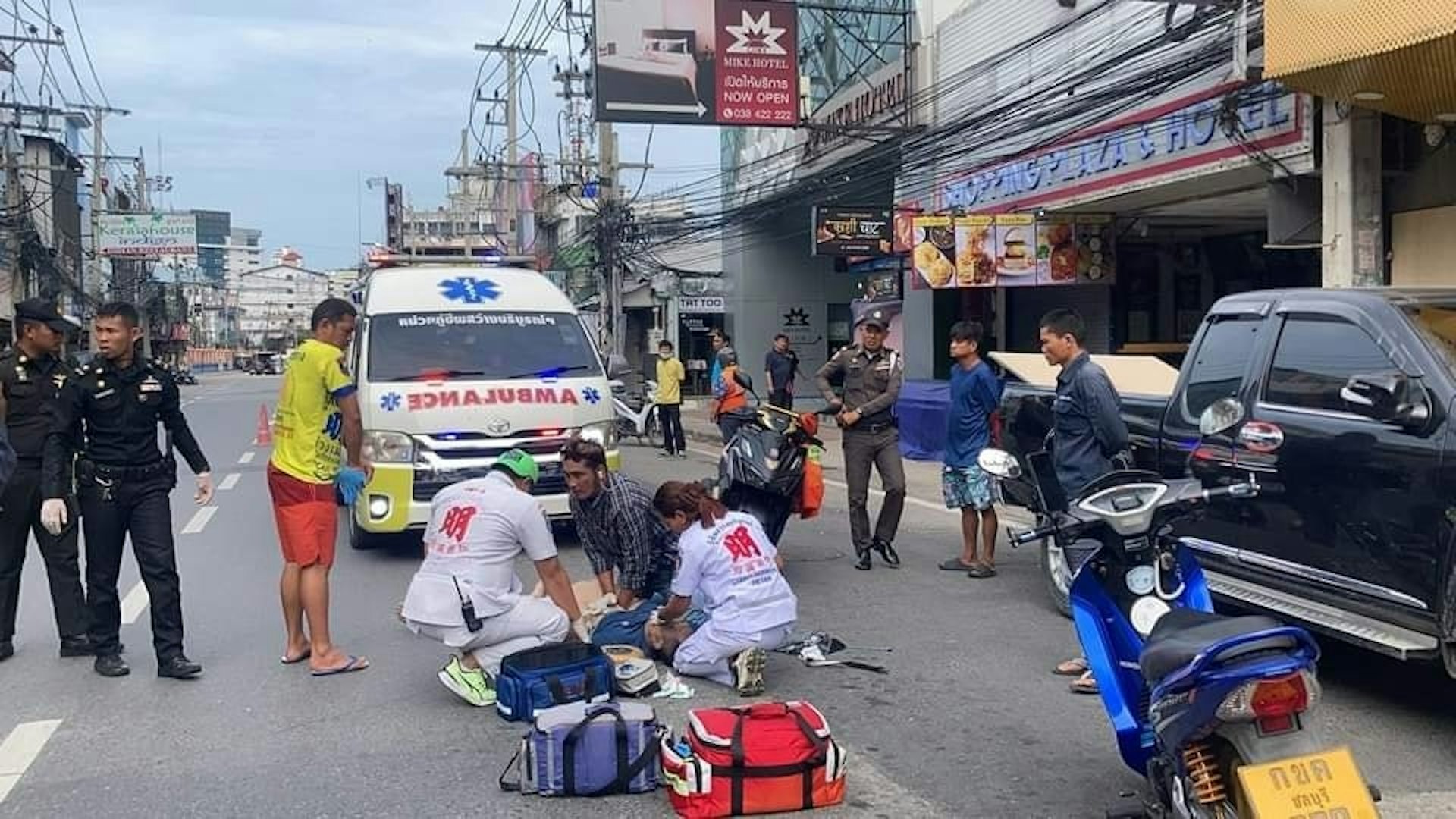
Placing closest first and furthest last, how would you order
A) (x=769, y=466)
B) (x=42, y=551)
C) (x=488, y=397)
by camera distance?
(x=42, y=551), (x=769, y=466), (x=488, y=397)

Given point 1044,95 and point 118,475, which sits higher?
point 1044,95

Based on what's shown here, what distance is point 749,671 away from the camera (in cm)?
586

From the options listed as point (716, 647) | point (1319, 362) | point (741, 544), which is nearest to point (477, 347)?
point (741, 544)

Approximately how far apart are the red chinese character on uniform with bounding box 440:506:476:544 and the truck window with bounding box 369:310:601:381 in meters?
3.93

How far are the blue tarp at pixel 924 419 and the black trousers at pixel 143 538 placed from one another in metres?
11.4

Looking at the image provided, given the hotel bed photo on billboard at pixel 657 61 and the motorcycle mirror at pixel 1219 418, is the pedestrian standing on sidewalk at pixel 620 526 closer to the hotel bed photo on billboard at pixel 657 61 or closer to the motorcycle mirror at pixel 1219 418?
the motorcycle mirror at pixel 1219 418

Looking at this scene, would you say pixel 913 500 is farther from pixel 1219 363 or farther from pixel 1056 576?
pixel 1219 363

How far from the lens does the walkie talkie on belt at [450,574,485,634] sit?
576 centimetres

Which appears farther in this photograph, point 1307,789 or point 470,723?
point 470,723

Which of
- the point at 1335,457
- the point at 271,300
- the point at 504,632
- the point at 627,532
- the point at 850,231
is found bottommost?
the point at 504,632

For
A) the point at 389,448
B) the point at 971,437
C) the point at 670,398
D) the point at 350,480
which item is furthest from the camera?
the point at 670,398

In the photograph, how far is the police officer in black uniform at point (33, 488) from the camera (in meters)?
6.84

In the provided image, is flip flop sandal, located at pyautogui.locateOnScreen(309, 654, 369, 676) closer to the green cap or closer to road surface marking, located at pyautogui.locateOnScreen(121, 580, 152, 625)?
the green cap

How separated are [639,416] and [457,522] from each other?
1546 centimetres
